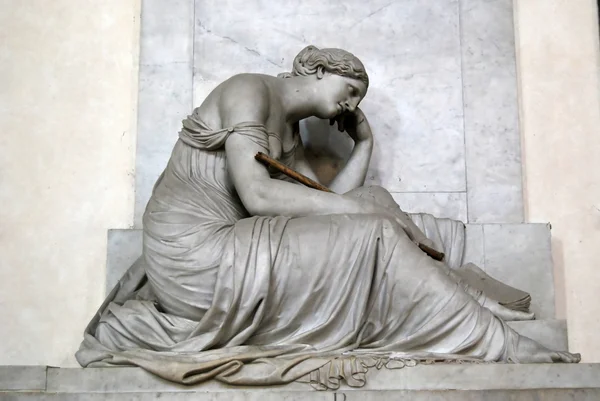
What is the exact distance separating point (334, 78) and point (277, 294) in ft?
4.06

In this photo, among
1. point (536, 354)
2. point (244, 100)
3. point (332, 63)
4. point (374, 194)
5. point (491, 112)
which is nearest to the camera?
point (536, 354)

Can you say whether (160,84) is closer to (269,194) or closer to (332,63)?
(332,63)

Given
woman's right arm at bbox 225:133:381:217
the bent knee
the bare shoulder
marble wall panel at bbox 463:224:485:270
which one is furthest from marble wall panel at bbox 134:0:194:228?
marble wall panel at bbox 463:224:485:270

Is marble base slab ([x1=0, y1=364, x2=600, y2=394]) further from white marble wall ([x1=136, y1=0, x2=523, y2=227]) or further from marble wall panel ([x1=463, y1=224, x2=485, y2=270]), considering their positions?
white marble wall ([x1=136, y1=0, x2=523, y2=227])

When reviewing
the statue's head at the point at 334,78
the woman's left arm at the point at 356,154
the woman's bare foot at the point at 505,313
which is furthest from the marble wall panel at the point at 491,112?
the woman's bare foot at the point at 505,313

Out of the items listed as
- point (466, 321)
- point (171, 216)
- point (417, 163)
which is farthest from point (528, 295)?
point (171, 216)

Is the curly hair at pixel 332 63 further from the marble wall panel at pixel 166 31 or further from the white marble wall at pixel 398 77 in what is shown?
the marble wall panel at pixel 166 31

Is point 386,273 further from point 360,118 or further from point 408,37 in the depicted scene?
point 408,37

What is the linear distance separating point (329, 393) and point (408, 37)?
2407mm

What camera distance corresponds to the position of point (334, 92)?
16.0ft

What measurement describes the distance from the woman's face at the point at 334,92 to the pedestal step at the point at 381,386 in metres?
1.46

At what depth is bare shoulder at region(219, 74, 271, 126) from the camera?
15.0ft

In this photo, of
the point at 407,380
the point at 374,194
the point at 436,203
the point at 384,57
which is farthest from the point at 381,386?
the point at 384,57

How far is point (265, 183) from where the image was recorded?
14.5 ft
